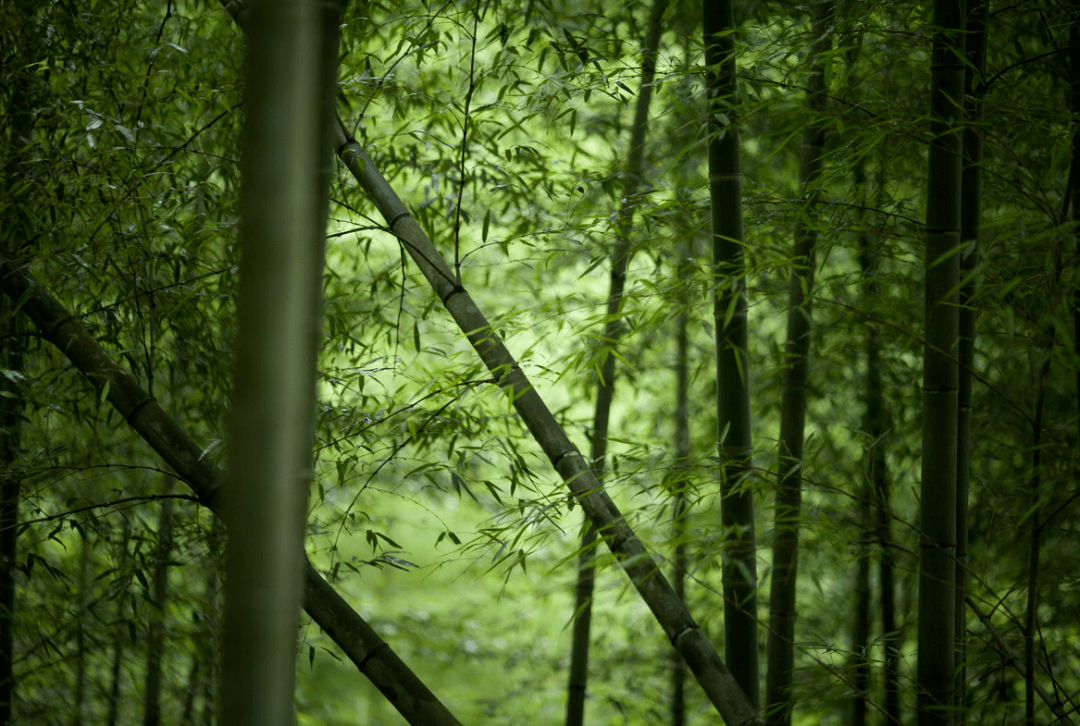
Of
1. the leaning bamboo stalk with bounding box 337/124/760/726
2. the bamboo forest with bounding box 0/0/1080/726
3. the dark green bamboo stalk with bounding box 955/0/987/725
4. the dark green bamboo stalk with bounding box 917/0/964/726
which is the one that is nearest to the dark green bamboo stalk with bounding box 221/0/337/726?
the bamboo forest with bounding box 0/0/1080/726

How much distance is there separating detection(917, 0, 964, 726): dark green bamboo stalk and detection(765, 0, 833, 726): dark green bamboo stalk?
0.68 ft

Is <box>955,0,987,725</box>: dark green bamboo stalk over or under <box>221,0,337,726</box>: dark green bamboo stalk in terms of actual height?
over

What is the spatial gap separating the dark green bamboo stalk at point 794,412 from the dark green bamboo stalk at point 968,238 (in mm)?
263

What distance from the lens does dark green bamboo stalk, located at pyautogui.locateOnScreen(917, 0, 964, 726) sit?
1388 millimetres

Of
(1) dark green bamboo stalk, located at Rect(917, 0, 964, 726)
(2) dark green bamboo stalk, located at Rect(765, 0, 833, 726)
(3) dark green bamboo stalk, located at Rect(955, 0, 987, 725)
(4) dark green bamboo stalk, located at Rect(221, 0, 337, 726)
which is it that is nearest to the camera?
(4) dark green bamboo stalk, located at Rect(221, 0, 337, 726)

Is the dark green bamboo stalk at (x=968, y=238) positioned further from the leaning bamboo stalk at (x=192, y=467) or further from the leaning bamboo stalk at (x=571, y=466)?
the leaning bamboo stalk at (x=192, y=467)

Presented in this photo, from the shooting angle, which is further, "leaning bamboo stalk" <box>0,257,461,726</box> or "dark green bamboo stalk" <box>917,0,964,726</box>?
"leaning bamboo stalk" <box>0,257,461,726</box>

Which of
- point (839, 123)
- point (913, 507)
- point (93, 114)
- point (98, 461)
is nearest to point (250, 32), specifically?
point (839, 123)

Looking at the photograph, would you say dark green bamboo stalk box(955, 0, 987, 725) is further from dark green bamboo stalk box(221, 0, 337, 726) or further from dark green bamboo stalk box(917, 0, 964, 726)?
dark green bamboo stalk box(221, 0, 337, 726)

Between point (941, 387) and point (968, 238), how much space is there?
30 cm

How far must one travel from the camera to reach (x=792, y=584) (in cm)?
201

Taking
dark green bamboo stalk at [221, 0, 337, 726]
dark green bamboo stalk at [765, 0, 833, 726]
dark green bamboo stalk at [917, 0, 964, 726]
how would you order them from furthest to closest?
dark green bamboo stalk at [765, 0, 833, 726] < dark green bamboo stalk at [917, 0, 964, 726] < dark green bamboo stalk at [221, 0, 337, 726]

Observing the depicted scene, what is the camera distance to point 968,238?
1504mm

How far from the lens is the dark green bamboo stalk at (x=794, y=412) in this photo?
1602 millimetres
